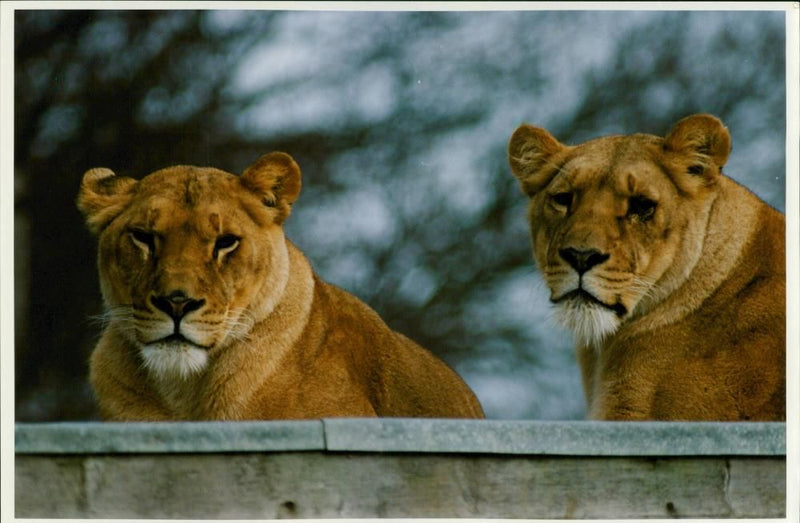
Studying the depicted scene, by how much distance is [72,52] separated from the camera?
6785 millimetres

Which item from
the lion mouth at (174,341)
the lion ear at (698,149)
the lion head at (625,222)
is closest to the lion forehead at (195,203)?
the lion mouth at (174,341)

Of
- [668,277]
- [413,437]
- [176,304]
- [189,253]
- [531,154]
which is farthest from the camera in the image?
[531,154]

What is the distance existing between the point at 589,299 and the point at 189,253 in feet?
4.26

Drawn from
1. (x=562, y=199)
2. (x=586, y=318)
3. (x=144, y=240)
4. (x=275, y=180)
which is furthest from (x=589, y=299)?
(x=144, y=240)

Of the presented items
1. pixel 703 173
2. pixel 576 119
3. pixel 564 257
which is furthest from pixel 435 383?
pixel 576 119

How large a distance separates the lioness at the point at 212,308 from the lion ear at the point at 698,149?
1.28 m

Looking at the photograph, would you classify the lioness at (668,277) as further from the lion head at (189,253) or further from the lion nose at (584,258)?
the lion head at (189,253)

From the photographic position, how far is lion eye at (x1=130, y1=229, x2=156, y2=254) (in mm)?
5508

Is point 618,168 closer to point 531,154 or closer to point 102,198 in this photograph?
point 531,154

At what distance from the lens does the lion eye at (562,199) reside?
5.74 metres

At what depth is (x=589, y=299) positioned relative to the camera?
5.57 m

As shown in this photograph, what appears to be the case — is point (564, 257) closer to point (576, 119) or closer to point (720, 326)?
point (720, 326)

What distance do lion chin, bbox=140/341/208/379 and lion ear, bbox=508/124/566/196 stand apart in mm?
1312

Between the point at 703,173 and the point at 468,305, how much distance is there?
2655 mm
